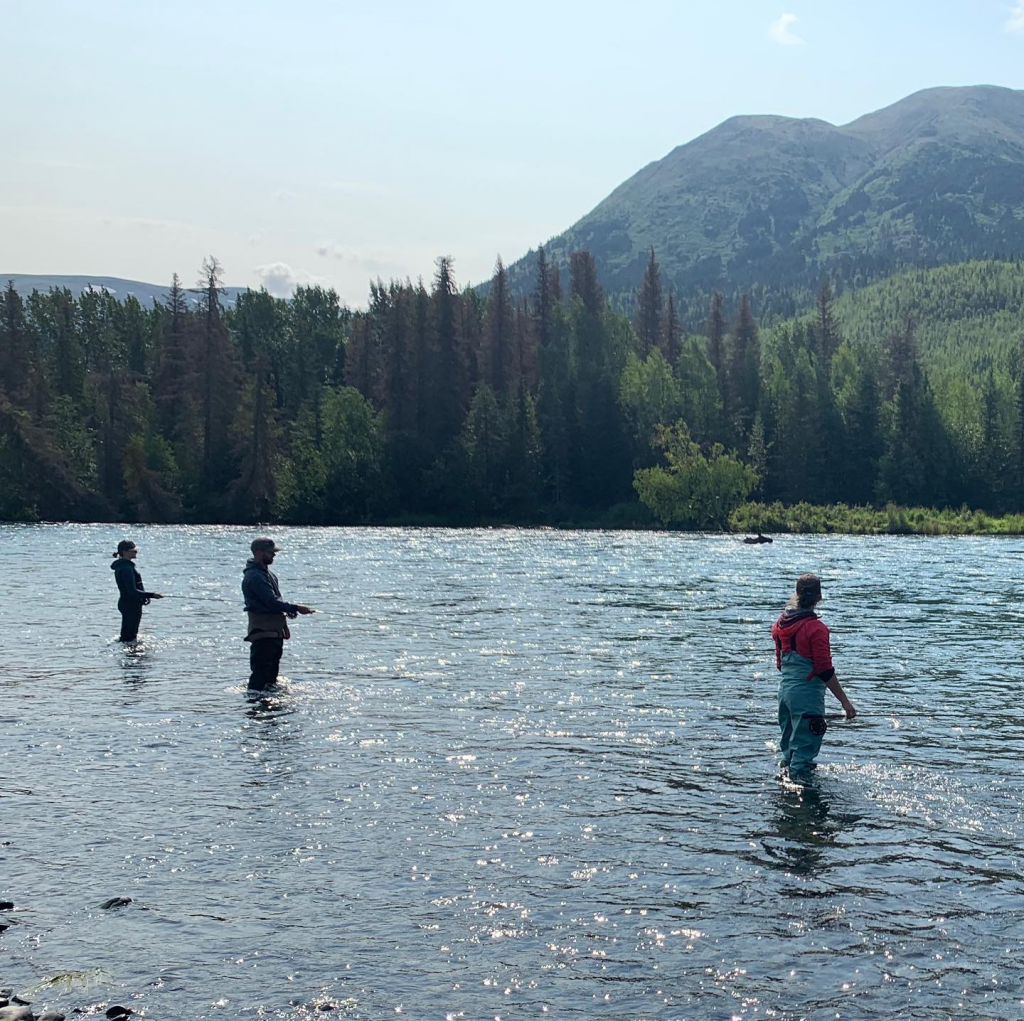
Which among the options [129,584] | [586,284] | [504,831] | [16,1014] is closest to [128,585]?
[129,584]

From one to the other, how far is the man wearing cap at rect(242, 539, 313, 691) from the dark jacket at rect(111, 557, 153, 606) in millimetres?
5538

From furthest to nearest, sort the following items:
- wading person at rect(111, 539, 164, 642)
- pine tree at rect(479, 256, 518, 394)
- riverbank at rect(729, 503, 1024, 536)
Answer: pine tree at rect(479, 256, 518, 394), riverbank at rect(729, 503, 1024, 536), wading person at rect(111, 539, 164, 642)

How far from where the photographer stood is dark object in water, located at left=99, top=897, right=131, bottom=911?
34.6 feet

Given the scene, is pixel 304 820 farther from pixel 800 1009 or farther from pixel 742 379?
pixel 742 379

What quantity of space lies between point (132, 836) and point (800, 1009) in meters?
7.21

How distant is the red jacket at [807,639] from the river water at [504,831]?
1472mm

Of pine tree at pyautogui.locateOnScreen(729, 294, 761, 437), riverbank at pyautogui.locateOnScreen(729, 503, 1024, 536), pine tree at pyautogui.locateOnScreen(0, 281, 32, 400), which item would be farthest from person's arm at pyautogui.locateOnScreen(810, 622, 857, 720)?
pine tree at pyautogui.locateOnScreen(729, 294, 761, 437)

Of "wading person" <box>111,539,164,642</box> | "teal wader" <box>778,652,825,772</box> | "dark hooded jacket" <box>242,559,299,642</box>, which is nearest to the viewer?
"teal wader" <box>778,652,825,772</box>

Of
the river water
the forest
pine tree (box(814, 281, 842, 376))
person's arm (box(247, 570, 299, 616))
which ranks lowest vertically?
the river water

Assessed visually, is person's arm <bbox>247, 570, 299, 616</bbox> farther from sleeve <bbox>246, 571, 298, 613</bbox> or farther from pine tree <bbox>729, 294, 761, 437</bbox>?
pine tree <bbox>729, 294, 761, 437</bbox>

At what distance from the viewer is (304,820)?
43.9ft

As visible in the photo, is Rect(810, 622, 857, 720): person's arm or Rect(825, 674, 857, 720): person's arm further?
Rect(810, 622, 857, 720): person's arm

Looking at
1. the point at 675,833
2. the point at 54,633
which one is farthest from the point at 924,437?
the point at 675,833

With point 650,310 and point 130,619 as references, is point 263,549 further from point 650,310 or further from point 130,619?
point 650,310
